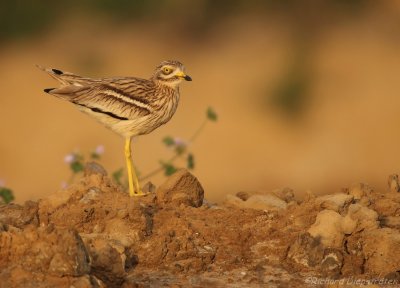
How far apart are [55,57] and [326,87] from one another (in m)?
3.66

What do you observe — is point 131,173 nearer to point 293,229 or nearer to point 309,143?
point 293,229

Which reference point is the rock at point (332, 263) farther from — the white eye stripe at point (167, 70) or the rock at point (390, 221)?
the white eye stripe at point (167, 70)

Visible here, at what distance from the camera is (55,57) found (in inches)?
869

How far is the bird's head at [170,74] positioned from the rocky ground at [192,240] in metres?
1.49

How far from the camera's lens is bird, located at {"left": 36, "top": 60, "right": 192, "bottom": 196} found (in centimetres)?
1118

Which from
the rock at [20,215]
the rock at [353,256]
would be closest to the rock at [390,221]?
the rock at [353,256]

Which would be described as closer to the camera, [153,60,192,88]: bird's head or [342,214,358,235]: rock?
[342,214,358,235]: rock

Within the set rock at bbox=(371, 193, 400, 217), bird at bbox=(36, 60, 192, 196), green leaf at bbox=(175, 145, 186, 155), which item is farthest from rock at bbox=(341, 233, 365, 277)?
green leaf at bbox=(175, 145, 186, 155)

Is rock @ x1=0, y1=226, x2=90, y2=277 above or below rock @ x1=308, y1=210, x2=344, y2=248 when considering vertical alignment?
below

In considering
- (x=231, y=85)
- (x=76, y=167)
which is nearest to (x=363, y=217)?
(x=76, y=167)

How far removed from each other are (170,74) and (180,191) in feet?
5.54

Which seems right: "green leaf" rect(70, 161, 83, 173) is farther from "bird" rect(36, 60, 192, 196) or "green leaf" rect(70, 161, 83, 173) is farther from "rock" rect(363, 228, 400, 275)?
"rock" rect(363, 228, 400, 275)

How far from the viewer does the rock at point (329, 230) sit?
30.7ft

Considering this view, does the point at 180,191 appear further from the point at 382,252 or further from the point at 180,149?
the point at 180,149
